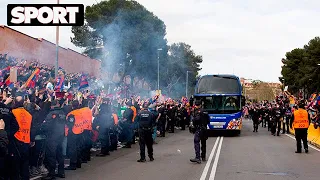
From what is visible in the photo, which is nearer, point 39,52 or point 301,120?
point 301,120

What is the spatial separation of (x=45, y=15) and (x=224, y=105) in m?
12.2

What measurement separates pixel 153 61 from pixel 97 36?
35.1 feet

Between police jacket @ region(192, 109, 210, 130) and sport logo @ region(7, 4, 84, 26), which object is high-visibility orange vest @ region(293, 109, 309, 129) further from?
sport logo @ region(7, 4, 84, 26)

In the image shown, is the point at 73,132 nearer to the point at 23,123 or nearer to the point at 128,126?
the point at 23,123

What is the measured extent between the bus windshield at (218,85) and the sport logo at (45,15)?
458 inches

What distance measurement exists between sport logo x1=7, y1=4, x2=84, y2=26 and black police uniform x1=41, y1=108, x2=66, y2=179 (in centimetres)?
553

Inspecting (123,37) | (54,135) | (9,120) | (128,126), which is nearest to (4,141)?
(9,120)

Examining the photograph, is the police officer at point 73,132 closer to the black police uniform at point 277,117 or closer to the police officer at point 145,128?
the police officer at point 145,128

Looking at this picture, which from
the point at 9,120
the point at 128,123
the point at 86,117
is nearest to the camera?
the point at 9,120

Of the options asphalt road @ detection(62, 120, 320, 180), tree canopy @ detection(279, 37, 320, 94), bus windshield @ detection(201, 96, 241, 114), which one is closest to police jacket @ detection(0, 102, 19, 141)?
asphalt road @ detection(62, 120, 320, 180)

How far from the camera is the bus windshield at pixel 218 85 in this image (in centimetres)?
2595

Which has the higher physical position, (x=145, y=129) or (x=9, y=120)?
(x=9, y=120)

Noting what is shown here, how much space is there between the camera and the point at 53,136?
34.8ft

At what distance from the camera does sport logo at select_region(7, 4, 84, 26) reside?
1574 cm
